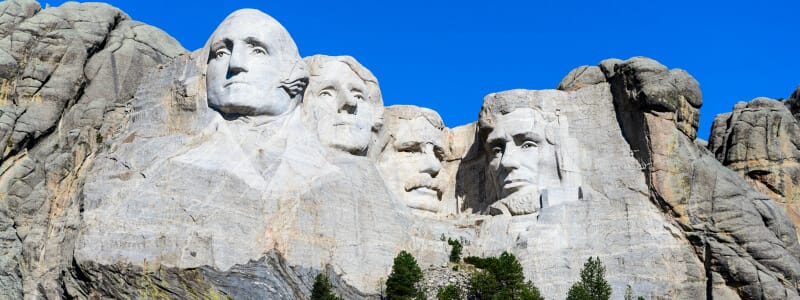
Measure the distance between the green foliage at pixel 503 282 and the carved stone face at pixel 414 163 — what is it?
178 inches

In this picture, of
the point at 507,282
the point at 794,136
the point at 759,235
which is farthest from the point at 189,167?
the point at 794,136

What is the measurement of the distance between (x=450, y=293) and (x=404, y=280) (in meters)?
1.13

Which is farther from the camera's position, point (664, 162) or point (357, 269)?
point (664, 162)

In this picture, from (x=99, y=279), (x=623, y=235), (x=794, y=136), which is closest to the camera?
(x=99, y=279)

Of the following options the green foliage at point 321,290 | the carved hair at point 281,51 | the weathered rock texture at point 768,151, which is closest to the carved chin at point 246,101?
the carved hair at point 281,51

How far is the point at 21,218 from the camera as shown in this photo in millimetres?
34719

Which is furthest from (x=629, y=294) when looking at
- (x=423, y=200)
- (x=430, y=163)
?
(x=430, y=163)

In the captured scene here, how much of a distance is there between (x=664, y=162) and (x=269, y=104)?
33.6 ft

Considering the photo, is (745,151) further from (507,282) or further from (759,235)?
(507,282)

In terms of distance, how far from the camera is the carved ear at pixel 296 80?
1433 inches

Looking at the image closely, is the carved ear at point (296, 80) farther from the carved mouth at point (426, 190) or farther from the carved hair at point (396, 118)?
the carved mouth at point (426, 190)

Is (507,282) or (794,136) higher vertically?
(794,136)

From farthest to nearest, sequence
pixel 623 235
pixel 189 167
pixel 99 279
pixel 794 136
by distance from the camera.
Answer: pixel 794 136, pixel 623 235, pixel 189 167, pixel 99 279

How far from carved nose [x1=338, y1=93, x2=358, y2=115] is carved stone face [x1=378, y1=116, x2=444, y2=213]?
2030 mm
